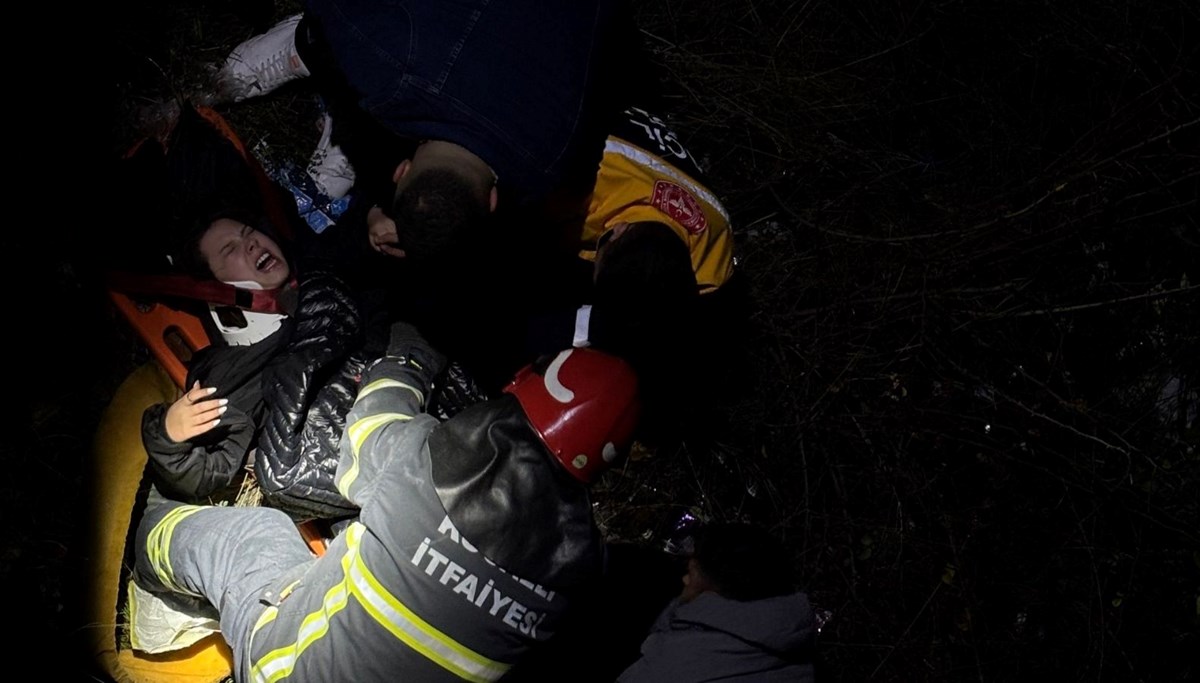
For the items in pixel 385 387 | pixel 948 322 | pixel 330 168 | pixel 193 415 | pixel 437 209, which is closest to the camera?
pixel 437 209

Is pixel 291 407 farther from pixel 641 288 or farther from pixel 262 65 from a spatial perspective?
pixel 262 65

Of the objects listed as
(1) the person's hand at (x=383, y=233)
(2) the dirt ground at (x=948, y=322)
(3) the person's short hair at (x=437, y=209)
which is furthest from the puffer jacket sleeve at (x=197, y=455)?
(2) the dirt ground at (x=948, y=322)

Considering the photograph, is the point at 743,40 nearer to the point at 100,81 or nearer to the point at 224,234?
the point at 224,234

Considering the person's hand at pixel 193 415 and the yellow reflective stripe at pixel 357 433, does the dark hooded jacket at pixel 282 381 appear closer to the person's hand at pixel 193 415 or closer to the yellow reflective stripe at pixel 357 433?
the person's hand at pixel 193 415

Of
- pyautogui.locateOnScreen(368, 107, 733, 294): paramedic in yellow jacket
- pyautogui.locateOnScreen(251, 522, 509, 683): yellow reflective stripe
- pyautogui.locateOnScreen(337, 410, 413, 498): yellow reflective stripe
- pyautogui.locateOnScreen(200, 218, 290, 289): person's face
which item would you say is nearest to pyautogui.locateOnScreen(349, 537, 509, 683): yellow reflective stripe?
pyautogui.locateOnScreen(251, 522, 509, 683): yellow reflective stripe

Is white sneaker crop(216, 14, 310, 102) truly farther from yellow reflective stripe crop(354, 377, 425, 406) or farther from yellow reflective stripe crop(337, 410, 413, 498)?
yellow reflective stripe crop(337, 410, 413, 498)

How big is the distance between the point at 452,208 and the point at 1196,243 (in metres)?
3.87

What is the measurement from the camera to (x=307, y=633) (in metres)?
2.23

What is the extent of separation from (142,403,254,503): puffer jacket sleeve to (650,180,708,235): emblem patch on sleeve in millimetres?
1677

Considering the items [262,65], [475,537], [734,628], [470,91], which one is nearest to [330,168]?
[262,65]

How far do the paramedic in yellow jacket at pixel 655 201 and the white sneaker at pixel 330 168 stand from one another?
4.17ft

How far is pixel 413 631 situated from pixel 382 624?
83 millimetres

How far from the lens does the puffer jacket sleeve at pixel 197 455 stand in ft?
9.31

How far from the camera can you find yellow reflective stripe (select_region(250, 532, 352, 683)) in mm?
2172
